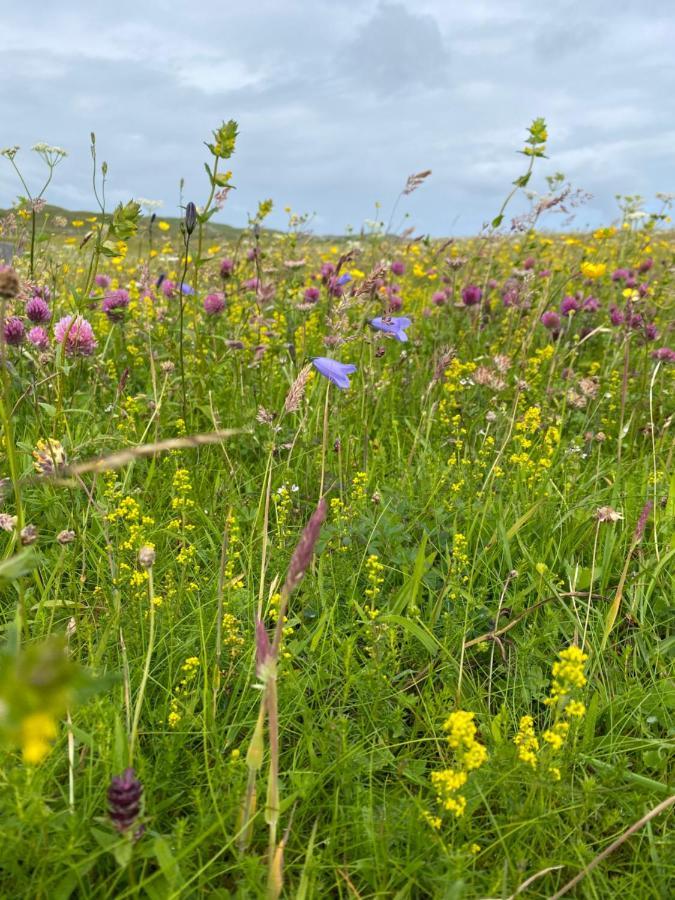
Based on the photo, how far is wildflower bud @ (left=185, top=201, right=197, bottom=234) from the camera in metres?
2.57

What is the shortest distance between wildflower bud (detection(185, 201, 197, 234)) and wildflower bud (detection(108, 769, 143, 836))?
2034 mm

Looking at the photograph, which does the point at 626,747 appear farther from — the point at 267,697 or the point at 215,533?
the point at 215,533

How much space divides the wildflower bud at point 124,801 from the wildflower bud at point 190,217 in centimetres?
203

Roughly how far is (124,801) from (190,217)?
2124 mm

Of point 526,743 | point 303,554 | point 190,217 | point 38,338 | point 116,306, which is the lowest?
point 526,743

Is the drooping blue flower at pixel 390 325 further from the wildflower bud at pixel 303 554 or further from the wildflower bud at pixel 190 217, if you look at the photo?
the wildflower bud at pixel 303 554

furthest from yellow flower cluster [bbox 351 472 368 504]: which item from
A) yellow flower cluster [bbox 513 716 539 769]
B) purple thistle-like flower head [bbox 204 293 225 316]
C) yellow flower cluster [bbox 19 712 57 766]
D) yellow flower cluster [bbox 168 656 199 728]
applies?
yellow flower cluster [bbox 19 712 57 766]

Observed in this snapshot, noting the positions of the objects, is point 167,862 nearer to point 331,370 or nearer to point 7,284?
point 7,284

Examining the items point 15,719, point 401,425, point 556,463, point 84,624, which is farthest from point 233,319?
point 15,719

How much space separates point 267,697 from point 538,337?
4.84 m

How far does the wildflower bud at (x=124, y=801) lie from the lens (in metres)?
1.08

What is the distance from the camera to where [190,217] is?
260 centimetres

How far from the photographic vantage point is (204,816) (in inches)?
52.6

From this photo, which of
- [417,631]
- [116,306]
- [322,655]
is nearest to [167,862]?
[322,655]
